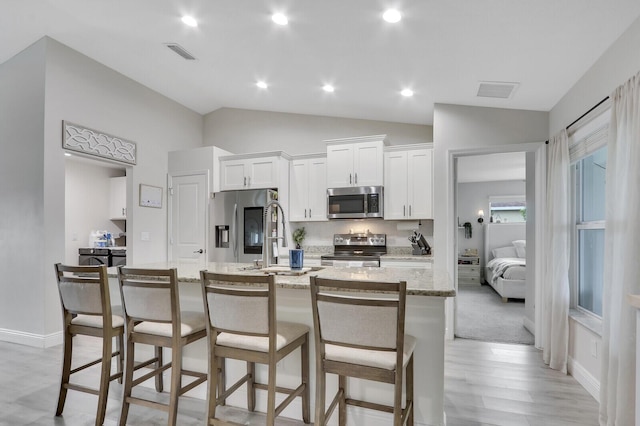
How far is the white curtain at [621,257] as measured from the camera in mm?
1953

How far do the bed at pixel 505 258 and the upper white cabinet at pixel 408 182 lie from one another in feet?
8.74

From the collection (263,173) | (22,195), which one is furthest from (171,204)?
(22,195)

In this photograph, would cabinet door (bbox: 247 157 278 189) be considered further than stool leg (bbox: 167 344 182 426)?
Yes

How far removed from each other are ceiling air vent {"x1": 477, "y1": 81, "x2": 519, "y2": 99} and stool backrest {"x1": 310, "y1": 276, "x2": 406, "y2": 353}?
100 inches

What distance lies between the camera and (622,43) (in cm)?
222

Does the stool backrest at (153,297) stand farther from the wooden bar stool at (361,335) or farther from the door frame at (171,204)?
the door frame at (171,204)

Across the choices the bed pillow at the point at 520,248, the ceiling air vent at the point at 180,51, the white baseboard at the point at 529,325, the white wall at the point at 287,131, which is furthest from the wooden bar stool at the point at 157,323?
the bed pillow at the point at 520,248

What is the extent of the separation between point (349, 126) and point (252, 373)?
373cm

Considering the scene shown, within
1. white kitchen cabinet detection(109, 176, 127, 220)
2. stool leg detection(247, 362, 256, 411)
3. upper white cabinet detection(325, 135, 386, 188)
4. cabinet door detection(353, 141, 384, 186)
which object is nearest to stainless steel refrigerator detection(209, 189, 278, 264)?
upper white cabinet detection(325, 135, 386, 188)

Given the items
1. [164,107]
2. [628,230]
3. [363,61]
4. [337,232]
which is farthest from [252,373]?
[164,107]

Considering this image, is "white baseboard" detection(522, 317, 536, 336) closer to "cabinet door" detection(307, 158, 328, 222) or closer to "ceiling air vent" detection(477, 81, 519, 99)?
"ceiling air vent" detection(477, 81, 519, 99)

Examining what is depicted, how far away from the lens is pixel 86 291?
7.20 ft

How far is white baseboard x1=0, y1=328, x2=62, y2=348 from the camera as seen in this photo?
147 inches

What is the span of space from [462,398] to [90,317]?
261cm
